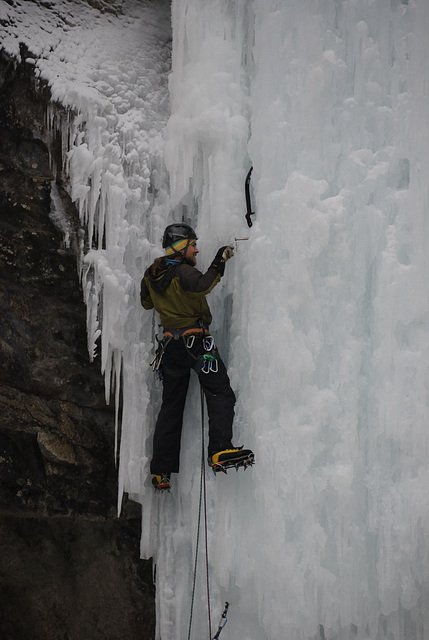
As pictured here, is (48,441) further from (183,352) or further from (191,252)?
(191,252)

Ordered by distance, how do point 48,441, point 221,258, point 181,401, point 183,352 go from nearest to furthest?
point 221,258
point 183,352
point 181,401
point 48,441

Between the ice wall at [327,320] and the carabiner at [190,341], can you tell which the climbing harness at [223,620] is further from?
the carabiner at [190,341]

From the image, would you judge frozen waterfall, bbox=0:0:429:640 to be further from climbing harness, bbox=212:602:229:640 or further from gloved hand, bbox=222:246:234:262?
gloved hand, bbox=222:246:234:262

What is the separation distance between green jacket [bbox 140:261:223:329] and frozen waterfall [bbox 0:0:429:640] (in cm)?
20

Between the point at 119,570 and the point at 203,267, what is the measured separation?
2.58 m

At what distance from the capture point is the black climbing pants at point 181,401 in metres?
3.67

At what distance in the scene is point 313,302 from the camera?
364cm

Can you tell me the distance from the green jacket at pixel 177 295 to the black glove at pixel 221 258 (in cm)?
4

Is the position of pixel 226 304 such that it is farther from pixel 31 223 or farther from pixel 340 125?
pixel 31 223

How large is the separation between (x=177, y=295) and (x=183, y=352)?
1.16 feet

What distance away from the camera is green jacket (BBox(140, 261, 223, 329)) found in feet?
12.0

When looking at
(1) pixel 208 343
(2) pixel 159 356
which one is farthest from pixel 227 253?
(2) pixel 159 356

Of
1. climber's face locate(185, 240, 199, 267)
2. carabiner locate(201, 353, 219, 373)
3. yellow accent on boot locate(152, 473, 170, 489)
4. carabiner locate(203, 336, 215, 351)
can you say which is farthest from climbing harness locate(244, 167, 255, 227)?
yellow accent on boot locate(152, 473, 170, 489)

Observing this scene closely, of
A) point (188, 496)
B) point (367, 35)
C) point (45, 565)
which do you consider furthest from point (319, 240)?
point (45, 565)
